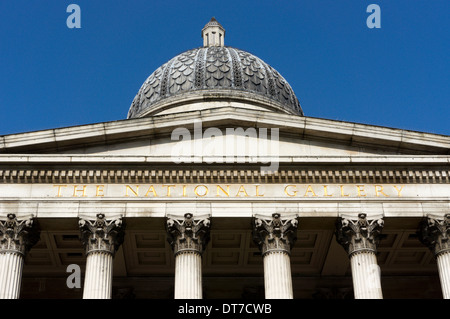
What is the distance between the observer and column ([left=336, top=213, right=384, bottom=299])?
98.1ft

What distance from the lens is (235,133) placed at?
33.2 meters

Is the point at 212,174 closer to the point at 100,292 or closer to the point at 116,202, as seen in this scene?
the point at 116,202

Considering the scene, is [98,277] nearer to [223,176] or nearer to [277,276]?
[223,176]

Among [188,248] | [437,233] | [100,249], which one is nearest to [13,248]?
[100,249]

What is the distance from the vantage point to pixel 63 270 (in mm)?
36312

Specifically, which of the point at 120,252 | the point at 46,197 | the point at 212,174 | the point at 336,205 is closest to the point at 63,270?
the point at 120,252

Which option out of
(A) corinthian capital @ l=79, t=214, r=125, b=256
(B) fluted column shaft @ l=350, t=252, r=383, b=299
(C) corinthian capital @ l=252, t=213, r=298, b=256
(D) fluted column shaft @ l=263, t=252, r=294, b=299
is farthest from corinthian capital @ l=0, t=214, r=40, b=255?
(B) fluted column shaft @ l=350, t=252, r=383, b=299

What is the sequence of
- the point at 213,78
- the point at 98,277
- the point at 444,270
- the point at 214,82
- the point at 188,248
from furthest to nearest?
the point at 213,78
the point at 214,82
the point at 444,270
the point at 188,248
the point at 98,277

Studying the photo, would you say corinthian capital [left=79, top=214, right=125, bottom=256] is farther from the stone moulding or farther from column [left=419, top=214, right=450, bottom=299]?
column [left=419, top=214, right=450, bottom=299]

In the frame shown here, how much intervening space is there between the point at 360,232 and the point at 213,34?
26.0 metres

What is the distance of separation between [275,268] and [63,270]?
11.3 metres

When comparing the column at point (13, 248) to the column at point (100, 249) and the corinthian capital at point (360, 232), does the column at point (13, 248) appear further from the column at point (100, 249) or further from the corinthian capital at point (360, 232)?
the corinthian capital at point (360, 232)

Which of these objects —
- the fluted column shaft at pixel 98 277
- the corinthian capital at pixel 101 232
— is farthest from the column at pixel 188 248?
the fluted column shaft at pixel 98 277
